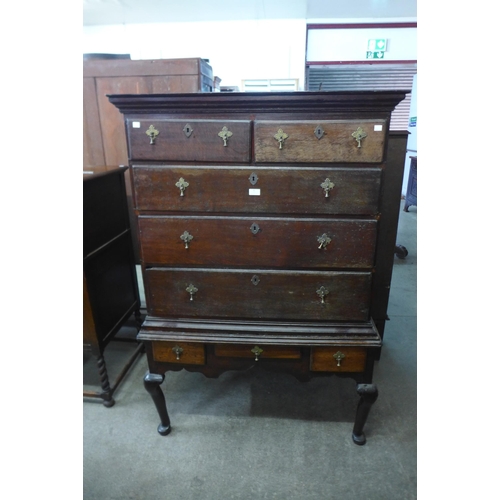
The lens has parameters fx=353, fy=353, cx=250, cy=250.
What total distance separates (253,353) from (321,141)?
906 mm

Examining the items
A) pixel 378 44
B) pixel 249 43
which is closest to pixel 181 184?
pixel 249 43

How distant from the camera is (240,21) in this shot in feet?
17.3

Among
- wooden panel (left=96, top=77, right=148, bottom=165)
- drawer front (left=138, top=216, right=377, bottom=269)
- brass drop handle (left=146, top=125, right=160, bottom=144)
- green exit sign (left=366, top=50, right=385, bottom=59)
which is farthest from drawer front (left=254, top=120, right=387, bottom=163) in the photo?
green exit sign (left=366, top=50, right=385, bottom=59)

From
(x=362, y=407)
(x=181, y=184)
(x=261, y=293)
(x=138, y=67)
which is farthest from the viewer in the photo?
(x=138, y=67)

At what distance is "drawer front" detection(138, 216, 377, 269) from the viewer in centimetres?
135

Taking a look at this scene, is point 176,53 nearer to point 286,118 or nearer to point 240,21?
point 240,21

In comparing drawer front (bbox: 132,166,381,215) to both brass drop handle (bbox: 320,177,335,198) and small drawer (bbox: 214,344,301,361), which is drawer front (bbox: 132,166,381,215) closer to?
brass drop handle (bbox: 320,177,335,198)

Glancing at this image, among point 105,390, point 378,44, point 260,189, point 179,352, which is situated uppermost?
point 378,44

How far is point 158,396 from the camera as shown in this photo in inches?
64.1

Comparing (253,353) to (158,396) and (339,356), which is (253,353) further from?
(158,396)

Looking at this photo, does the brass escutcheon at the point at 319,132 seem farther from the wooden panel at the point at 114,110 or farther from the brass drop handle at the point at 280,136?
the wooden panel at the point at 114,110

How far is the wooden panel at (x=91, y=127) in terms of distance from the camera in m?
2.43

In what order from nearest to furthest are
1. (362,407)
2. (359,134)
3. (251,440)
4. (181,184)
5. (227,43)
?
(359,134)
(181,184)
(362,407)
(251,440)
(227,43)
